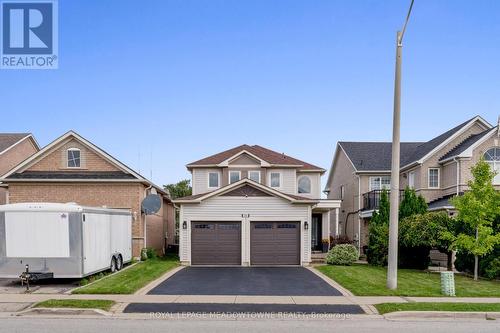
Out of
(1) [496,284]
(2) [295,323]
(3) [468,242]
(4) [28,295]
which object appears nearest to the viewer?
(2) [295,323]

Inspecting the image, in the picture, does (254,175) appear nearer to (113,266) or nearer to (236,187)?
(236,187)

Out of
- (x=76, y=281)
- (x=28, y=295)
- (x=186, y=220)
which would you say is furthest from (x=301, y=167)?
(x=28, y=295)

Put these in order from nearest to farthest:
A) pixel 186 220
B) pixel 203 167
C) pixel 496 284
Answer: pixel 496 284
pixel 186 220
pixel 203 167

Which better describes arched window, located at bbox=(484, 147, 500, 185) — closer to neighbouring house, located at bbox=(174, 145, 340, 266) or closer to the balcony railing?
the balcony railing

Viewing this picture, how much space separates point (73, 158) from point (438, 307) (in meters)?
19.5

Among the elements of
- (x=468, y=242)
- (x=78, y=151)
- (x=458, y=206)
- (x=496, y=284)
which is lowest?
(x=496, y=284)

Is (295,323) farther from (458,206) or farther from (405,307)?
(458,206)

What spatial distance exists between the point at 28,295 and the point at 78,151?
11957 millimetres

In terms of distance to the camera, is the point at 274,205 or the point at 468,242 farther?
the point at 274,205

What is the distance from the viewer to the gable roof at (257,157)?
28750 mm

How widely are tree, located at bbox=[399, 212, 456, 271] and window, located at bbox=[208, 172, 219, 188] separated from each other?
39.6 feet

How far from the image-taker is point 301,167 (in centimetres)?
2938

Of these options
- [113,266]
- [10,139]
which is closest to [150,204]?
[113,266]

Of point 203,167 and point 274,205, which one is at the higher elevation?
point 203,167
